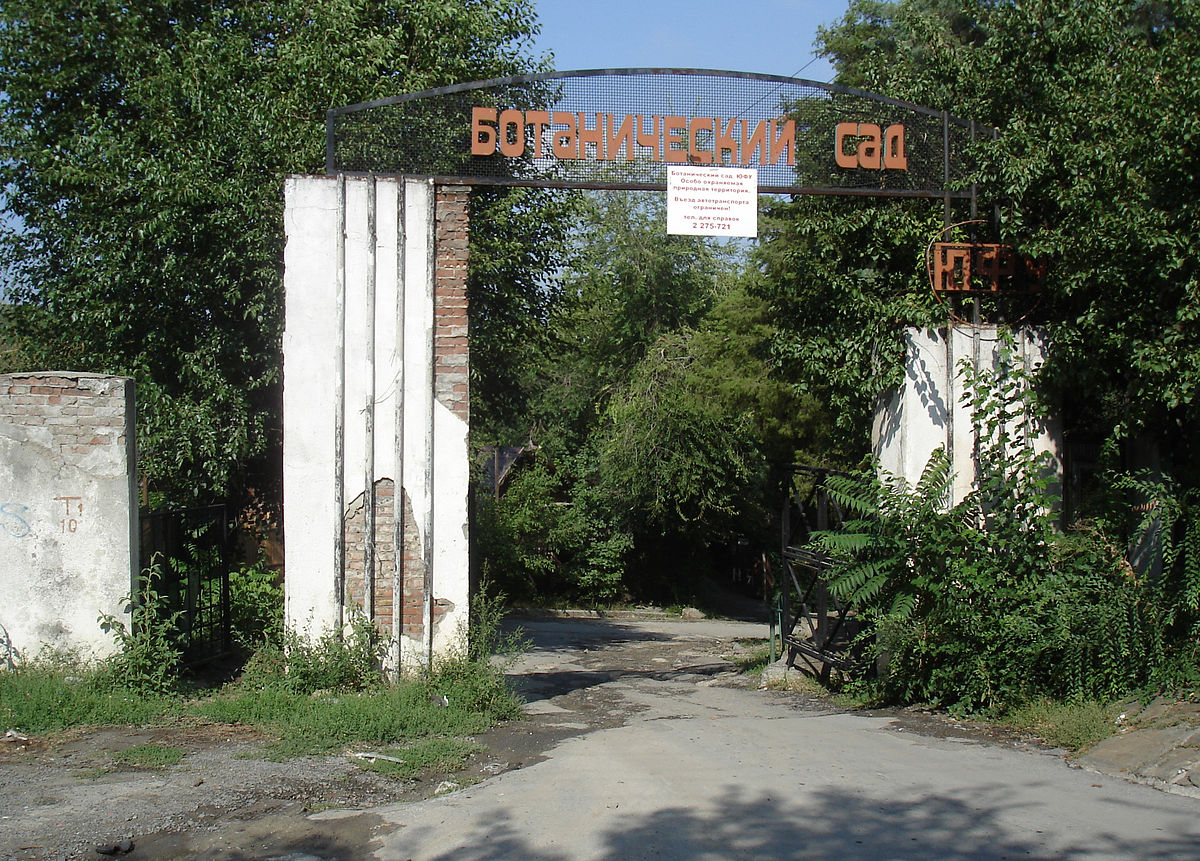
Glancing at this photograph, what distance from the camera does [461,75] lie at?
1230 centimetres

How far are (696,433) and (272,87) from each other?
13.8m

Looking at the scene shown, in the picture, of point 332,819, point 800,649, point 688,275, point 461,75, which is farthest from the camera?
point 688,275

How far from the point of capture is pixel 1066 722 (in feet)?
23.5

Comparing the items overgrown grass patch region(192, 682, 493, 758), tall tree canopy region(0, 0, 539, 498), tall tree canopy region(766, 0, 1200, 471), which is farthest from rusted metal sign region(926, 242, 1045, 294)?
tall tree canopy region(0, 0, 539, 498)

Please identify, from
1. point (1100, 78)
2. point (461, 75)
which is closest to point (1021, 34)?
point (1100, 78)

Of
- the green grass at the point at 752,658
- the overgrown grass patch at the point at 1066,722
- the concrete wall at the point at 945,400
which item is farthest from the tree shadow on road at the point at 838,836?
the green grass at the point at 752,658

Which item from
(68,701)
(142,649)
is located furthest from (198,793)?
(142,649)

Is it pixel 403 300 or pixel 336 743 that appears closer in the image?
pixel 336 743

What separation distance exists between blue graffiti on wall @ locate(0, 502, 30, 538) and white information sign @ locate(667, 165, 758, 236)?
18.6ft

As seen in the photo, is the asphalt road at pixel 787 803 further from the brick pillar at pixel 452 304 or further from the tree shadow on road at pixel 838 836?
the brick pillar at pixel 452 304

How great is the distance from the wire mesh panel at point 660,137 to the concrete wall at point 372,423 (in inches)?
22.5

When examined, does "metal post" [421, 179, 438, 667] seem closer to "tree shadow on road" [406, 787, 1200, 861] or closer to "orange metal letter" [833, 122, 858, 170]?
"tree shadow on road" [406, 787, 1200, 861]

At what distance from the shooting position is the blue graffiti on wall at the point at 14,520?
7.77 meters

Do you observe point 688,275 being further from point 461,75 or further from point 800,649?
point 800,649
